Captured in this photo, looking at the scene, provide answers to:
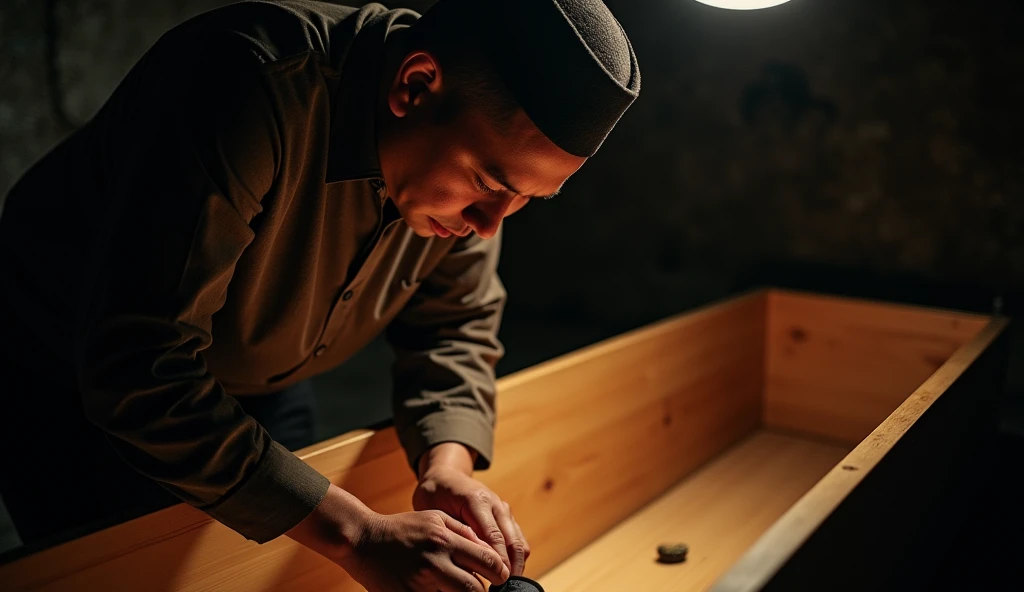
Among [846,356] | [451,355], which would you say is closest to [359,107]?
[451,355]

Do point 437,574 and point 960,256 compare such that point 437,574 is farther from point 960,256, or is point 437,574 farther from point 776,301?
point 960,256

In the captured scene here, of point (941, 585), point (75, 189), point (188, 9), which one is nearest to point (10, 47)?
point (188, 9)

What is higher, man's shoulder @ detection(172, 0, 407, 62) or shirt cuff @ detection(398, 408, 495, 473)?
man's shoulder @ detection(172, 0, 407, 62)

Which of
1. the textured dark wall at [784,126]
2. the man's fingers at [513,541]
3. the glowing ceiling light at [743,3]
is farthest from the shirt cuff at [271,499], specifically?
the textured dark wall at [784,126]

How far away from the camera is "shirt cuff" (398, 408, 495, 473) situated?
43.4 inches

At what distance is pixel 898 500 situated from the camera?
106 centimetres

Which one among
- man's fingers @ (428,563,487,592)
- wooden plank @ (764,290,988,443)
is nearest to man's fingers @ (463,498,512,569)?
man's fingers @ (428,563,487,592)

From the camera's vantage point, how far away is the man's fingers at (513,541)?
97 centimetres

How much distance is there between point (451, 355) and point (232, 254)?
17.8 inches

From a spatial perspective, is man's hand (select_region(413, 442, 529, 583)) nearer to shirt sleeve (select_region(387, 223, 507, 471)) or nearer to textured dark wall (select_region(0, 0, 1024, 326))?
shirt sleeve (select_region(387, 223, 507, 471))

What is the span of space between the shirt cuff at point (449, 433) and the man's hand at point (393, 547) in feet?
0.76

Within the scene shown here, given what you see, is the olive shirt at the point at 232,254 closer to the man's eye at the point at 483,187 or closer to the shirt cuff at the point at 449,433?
the shirt cuff at the point at 449,433

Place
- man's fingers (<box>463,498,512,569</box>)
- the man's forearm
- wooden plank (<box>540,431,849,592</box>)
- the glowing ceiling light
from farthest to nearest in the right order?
1. wooden plank (<box>540,431,849,592</box>)
2. the glowing ceiling light
3. the man's forearm
4. man's fingers (<box>463,498,512,569</box>)

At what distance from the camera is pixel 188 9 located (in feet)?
8.71
